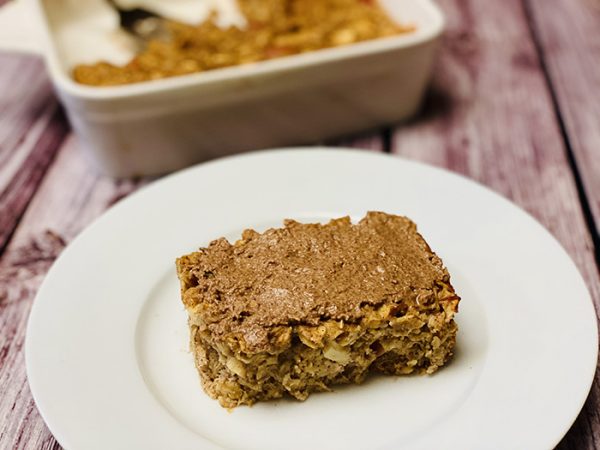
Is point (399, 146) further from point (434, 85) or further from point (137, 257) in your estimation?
point (137, 257)

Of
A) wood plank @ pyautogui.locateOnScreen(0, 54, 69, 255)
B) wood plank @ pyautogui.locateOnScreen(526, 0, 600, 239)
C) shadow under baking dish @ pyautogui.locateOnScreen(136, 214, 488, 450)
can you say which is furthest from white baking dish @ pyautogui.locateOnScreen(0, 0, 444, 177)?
shadow under baking dish @ pyautogui.locateOnScreen(136, 214, 488, 450)

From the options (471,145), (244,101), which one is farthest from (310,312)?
(471,145)

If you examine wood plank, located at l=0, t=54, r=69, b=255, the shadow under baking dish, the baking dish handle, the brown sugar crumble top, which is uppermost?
the baking dish handle

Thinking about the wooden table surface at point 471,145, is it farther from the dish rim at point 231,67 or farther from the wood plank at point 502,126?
the dish rim at point 231,67

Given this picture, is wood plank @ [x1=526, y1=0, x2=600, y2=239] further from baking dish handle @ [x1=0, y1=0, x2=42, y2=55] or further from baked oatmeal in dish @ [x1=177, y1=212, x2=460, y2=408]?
baking dish handle @ [x1=0, y1=0, x2=42, y2=55]

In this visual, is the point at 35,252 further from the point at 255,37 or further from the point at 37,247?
the point at 255,37
